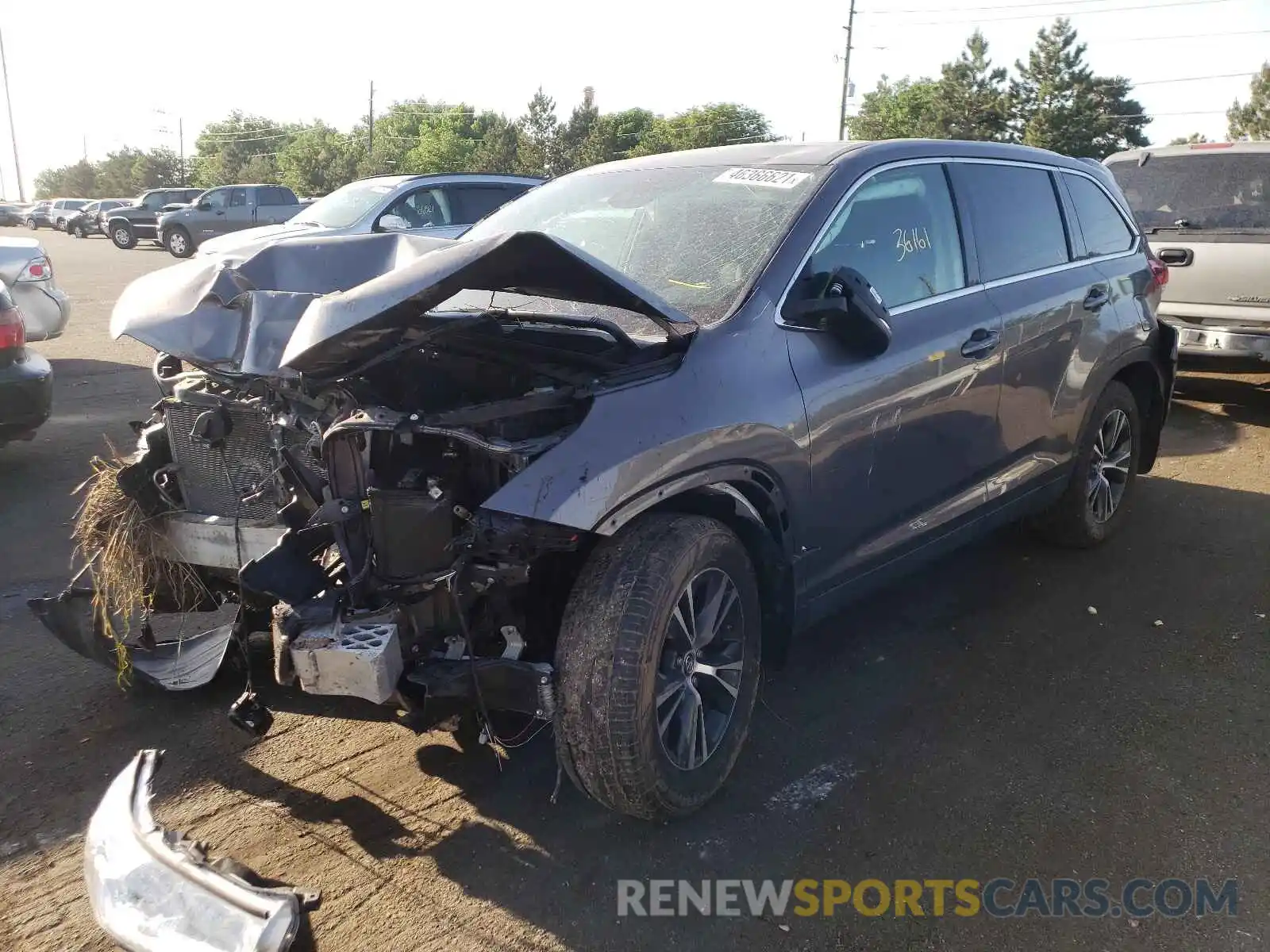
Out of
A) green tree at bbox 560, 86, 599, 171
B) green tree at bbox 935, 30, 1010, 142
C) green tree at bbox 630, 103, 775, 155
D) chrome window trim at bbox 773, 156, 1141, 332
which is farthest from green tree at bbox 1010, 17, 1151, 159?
chrome window trim at bbox 773, 156, 1141, 332

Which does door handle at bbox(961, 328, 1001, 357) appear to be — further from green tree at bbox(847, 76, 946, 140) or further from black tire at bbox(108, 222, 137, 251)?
green tree at bbox(847, 76, 946, 140)

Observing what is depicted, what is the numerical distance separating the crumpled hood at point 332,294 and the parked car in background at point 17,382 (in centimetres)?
322

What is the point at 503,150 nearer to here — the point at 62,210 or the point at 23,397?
the point at 62,210

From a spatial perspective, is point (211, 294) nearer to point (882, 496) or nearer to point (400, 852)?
point (400, 852)

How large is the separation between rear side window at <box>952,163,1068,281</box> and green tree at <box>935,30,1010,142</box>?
61.3 metres

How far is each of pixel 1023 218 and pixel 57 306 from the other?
8.67 m

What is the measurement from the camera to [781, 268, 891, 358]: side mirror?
308 centimetres

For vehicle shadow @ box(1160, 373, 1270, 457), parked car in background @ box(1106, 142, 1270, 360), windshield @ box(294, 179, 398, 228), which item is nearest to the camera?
vehicle shadow @ box(1160, 373, 1270, 457)

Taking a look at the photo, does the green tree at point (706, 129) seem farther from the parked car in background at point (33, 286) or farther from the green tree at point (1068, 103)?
the parked car in background at point (33, 286)

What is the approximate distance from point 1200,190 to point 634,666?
802 cm

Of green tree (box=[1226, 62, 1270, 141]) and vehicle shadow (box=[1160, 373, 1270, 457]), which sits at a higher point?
green tree (box=[1226, 62, 1270, 141])

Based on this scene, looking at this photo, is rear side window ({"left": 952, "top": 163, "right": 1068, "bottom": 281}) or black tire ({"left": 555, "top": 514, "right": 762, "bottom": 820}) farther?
rear side window ({"left": 952, "top": 163, "right": 1068, "bottom": 281})

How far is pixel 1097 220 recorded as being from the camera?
489 cm

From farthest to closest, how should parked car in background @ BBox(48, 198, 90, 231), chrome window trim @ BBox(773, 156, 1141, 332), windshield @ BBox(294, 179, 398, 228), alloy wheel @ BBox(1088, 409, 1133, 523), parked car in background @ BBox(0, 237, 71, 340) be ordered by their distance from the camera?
parked car in background @ BBox(48, 198, 90, 231) → windshield @ BBox(294, 179, 398, 228) → parked car in background @ BBox(0, 237, 71, 340) → alloy wheel @ BBox(1088, 409, 1133, 523) → chrome window trim @ BBox(773, 156, 1141, 332)
